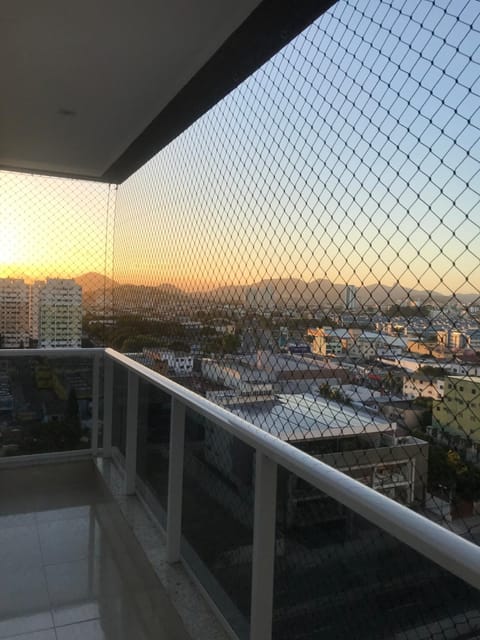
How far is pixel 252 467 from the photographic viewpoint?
1.79 metres

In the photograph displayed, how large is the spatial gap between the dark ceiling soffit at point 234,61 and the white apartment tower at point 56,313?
164 cm

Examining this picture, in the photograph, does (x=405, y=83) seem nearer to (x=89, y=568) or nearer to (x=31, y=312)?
(x=89, y=568)

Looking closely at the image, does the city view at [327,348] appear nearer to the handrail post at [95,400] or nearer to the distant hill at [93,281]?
the handrail post at [95,400]

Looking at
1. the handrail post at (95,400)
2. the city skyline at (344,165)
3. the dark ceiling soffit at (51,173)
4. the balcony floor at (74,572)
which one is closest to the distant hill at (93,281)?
the dark ceiling soffit at (51,173)

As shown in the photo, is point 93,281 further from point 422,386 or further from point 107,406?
point 422,386

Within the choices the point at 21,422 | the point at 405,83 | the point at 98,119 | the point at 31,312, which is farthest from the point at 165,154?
the point at 405,83

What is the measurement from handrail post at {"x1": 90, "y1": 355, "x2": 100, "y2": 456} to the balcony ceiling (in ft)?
5.90

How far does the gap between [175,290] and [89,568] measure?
1.83 m

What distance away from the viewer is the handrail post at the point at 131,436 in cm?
337

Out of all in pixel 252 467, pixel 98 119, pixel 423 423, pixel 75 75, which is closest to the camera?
pixel 423 423

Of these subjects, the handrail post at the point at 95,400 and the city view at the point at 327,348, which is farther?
the handrail post at the point at 95,400

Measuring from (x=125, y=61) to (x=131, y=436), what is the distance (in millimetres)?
2305

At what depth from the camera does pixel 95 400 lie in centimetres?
413

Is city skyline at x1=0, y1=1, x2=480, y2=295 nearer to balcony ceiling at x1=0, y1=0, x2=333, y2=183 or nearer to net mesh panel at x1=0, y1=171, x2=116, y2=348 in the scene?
balcony ceiling at x1=0, y1=0, x2=333, y2=183
